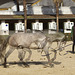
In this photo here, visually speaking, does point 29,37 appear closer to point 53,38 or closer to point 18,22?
point 53,38

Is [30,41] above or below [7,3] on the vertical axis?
below

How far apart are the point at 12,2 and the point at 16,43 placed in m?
37.7

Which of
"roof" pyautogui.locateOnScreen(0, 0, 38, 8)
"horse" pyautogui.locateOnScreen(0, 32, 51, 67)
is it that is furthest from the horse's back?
"roof" pyautogui.locateOnScreen(0, 0, 38, 8)

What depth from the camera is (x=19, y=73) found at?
419 inches

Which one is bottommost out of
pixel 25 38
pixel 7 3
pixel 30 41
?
pixel 30 41

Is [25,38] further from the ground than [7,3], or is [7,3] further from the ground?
[7,3]

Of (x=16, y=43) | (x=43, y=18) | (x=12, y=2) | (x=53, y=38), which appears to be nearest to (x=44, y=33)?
(x=53, y=38)

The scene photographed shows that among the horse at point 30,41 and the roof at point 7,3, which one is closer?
the horse at point 30,41

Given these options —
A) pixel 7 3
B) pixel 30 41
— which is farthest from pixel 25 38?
pixel 7 3

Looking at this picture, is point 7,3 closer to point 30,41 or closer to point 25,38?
point 25,38

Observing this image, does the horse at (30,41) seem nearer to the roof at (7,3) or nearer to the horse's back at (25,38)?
the horse's back at (25,38)

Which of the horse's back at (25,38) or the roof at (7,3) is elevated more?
the roof at (7,3)

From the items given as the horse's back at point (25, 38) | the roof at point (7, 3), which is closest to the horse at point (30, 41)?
the horse's back at point (25, 38)

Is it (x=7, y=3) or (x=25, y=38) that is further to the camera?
(x=7, y=3)
